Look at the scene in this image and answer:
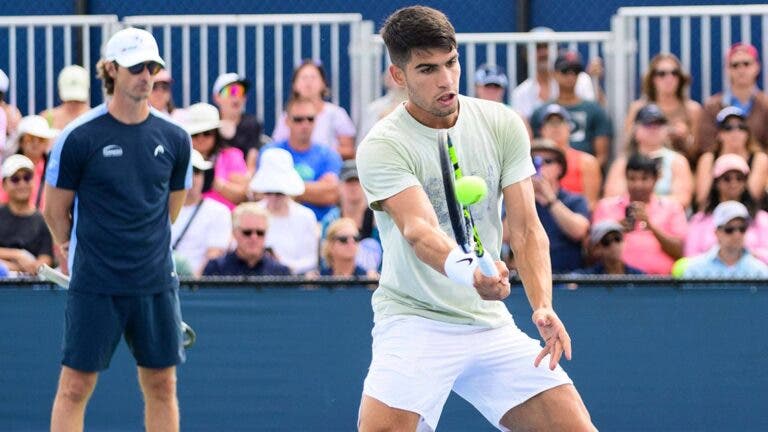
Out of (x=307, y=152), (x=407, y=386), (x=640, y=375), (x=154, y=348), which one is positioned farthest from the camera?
(x=307, y=152)

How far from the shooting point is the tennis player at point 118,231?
255 inches

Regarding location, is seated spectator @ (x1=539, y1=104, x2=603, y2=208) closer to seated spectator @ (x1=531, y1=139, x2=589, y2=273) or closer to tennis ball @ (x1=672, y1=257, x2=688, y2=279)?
seated spectator @ (x1=531, y1=139, x2=589, y2=273)

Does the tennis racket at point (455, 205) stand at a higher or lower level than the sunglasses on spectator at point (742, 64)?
lower

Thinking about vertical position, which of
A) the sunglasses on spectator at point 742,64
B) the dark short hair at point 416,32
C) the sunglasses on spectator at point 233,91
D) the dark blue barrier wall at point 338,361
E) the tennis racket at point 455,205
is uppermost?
the sunglasses on spectator at point 742,64

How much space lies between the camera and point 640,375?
7.40 meters

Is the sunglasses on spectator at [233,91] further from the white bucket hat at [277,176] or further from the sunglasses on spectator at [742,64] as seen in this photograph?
the sunglasses on spectator at [742,64]

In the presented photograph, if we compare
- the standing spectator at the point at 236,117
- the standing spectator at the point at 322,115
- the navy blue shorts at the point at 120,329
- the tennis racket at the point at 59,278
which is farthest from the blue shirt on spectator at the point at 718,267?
the standing spectator at the point at 236,117

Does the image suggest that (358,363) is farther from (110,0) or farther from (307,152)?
(110,0)

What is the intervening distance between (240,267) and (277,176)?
1.02m

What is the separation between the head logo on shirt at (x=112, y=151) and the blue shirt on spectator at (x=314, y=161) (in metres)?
2.96

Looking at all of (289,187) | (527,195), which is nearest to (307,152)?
(289,187)

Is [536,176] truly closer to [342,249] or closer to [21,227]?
[342,249]

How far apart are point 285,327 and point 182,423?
2.36 ft

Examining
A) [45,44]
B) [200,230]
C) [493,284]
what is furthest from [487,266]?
[45,44]
